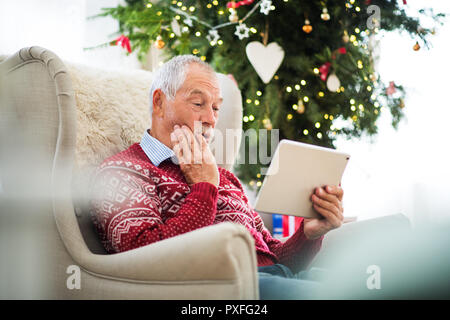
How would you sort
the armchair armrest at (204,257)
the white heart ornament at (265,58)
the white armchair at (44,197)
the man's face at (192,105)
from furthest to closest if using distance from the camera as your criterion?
the white heart ornament at (265,58)
the man's face at (192,105)
the white armchair at (44,197)
the armchair armrest at (204,257)

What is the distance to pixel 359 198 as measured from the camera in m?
2.66

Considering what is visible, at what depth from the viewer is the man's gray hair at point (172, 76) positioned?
1162 mm

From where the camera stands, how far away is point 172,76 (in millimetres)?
1169

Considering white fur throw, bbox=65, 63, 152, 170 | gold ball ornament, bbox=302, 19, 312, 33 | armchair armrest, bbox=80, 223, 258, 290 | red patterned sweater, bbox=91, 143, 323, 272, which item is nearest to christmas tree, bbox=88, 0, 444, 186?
gold ball ornament, bbox=302, 19, 312, 33

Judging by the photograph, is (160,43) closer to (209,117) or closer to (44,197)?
(209,117)

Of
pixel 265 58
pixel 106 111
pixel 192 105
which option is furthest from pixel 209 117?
pixel 265 58

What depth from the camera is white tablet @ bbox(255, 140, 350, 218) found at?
0.96 meters

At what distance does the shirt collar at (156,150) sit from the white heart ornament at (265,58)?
954 millimetres

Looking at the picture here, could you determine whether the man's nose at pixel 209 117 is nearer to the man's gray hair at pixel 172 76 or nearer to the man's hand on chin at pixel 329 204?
the man's gray hair at pixel 172 76

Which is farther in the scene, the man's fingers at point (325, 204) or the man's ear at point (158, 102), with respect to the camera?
the man's ear at point (158, 102)

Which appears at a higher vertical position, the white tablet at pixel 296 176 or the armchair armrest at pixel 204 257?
the white tablet at pixel 296 176

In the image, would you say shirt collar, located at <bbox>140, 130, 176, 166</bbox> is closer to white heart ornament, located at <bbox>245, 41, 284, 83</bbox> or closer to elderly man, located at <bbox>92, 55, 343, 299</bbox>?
elderly man, located at <bbox>92, 55, 343, 299</bbox>

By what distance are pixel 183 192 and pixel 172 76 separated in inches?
13.6

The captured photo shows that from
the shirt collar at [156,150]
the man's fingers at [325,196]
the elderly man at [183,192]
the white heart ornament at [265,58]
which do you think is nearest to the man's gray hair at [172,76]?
the elderly man at [183,192]
